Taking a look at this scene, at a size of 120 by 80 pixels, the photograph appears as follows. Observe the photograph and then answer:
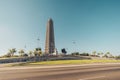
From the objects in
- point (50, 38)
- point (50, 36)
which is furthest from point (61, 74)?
point (50, 38)

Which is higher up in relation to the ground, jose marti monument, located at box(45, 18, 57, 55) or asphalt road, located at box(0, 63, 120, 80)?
jose marti monument, located at box(45, 18, 57, 55)

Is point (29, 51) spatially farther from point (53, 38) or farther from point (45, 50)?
point (53, 38)

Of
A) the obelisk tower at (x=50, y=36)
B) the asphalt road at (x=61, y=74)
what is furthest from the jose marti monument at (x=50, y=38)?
the asphalt road at (x=61, y=74)

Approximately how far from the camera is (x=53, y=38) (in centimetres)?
12331

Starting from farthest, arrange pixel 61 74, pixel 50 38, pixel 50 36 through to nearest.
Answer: pixel 50 38, pixel 50 36, pixel 61 74

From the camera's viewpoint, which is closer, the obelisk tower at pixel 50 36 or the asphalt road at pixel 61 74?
the asphalt road at pixel 61 74

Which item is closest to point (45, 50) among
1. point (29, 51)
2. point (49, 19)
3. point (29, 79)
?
point (29, 51)

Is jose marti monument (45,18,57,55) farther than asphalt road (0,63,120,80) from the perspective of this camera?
Yes

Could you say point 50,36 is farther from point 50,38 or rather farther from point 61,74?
point 61,74

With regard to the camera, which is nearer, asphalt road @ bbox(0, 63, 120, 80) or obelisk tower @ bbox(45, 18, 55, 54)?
asphalt road @ bbox(0, 63, 120, 80)

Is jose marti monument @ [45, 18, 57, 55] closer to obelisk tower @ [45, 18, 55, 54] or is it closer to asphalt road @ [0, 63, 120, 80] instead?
obelisk tower @ [45, 18, 55, 54]

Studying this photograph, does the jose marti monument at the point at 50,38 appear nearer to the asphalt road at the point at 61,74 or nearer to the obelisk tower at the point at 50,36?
the obelisk tower at the point at 50,36

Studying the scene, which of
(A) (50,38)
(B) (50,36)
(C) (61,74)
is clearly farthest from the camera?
(A) (50,38)

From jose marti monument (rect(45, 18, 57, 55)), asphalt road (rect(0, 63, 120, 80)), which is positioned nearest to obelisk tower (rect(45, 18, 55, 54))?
jose marti monument (rect(45, 18, 57, 55))
